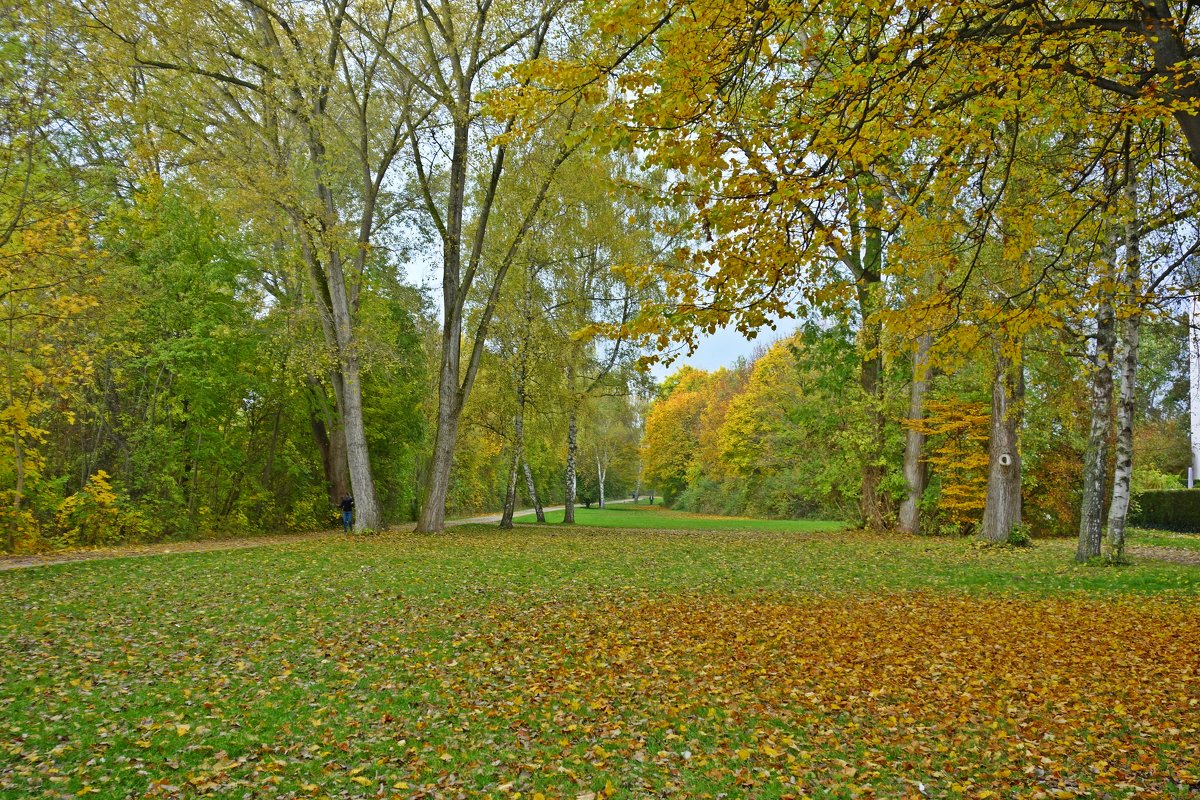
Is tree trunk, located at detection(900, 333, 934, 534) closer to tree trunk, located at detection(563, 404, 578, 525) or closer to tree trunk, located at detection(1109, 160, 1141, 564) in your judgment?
tree trunk, located at detection(1109, 160, 1141, 564)

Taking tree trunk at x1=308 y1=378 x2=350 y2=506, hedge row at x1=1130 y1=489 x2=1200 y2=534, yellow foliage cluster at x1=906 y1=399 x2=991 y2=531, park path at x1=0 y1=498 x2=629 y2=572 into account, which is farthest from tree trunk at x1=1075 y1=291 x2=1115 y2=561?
tree trunk at x1=308 y1=378 x2=350 y2=506

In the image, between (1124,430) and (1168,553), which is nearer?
(1124,430)

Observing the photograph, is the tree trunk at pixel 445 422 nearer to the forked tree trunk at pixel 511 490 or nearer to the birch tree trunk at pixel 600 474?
the forked tree trunk at pixel 511 490

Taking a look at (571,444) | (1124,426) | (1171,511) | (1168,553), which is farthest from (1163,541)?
(571,444)

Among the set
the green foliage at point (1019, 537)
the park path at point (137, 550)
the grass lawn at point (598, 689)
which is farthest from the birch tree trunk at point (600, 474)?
the grass lawn at point (598, 689)

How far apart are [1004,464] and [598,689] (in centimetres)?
1337

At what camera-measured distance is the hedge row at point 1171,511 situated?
2491cm

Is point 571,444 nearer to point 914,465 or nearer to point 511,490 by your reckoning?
point 511,490

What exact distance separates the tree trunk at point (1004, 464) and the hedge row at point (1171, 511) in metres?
11.7

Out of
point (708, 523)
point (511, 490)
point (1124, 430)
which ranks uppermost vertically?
point (1124, 430)

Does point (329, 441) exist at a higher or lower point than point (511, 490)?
higher

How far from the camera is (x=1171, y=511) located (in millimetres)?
25906

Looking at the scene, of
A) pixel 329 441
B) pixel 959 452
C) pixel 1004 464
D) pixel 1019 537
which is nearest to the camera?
pixel 1019 537

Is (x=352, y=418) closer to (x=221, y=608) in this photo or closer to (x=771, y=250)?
(x=221, y=608)
